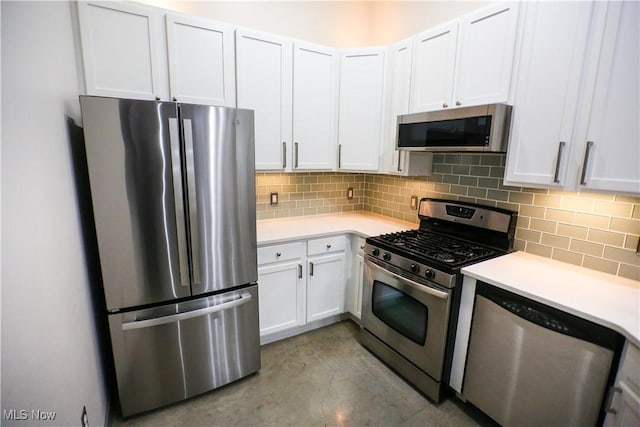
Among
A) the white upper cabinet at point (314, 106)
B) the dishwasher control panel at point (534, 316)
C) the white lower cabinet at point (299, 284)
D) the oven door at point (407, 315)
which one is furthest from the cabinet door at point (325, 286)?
the dishwasher control panel at point (534, 316)

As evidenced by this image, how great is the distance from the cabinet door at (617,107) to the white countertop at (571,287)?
51 centimetres

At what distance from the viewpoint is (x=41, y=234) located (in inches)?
40.6

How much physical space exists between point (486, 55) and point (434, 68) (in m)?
0.37

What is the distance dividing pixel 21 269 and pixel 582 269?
101 inches

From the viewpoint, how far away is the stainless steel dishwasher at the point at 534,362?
1.27 m

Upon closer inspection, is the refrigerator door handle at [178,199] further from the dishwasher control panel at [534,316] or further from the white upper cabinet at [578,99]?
the white upper cabinet at [578,99]

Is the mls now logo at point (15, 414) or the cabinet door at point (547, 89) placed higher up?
the cabinet door at point (547, 89)

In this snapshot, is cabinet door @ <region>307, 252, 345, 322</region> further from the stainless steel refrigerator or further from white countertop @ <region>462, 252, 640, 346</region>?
white countertop @ <region>462, 252, 640, 346</region>

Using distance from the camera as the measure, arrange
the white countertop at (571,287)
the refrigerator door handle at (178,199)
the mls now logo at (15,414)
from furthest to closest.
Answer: the refrigerator door handle at (178,199) → the white countertop at (571,287) → the mls now logo at (15,414)

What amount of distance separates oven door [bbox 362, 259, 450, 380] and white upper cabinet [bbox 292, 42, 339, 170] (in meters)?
1.02

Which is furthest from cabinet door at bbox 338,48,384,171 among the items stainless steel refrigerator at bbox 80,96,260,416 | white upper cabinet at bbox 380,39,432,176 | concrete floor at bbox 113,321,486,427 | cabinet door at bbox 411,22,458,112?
concrete floor at bbox 113,321,486,427

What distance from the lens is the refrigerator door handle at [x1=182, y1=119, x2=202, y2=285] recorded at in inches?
63.6

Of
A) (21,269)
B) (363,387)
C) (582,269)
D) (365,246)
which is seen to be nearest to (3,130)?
(21,269)

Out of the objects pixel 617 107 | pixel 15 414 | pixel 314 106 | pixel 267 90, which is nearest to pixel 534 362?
pixel 617 107
